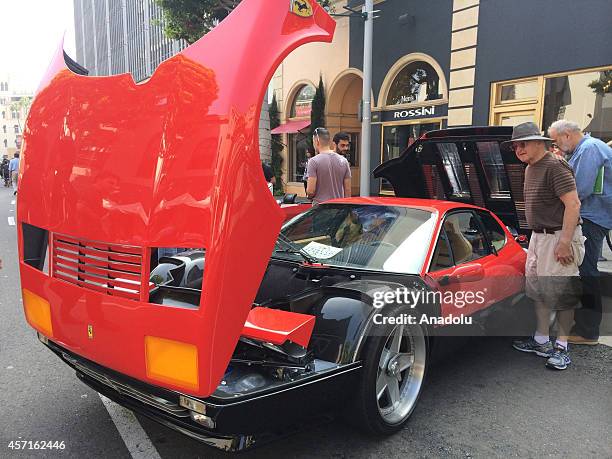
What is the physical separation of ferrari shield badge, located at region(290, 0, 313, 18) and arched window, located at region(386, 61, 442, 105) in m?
10.3

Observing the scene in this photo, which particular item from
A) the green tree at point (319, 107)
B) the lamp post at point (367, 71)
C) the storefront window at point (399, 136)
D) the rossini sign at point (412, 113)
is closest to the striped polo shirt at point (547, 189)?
the lamp post at point (367, 71)

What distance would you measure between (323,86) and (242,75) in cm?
Result: 1436

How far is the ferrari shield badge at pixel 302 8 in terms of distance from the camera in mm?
2180

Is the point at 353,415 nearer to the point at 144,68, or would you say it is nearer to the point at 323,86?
the point at 144,68

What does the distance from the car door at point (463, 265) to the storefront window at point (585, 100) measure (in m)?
6.54

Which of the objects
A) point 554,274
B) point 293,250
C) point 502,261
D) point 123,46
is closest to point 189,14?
point 123,46

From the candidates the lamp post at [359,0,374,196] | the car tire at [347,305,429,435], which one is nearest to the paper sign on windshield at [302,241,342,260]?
the car tire at [347,305,429,435]

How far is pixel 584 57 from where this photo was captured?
8547 mm

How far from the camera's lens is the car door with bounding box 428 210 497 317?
2957 millimetres

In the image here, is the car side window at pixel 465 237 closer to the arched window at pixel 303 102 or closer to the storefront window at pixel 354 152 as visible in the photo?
the storefront window at pixel 354 152

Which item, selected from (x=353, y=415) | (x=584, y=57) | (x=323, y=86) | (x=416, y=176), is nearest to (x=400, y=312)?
(x=353, y=415)

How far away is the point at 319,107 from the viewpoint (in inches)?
621

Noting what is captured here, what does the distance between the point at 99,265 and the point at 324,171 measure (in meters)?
3.31

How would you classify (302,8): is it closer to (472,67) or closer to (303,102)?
(472,67)
